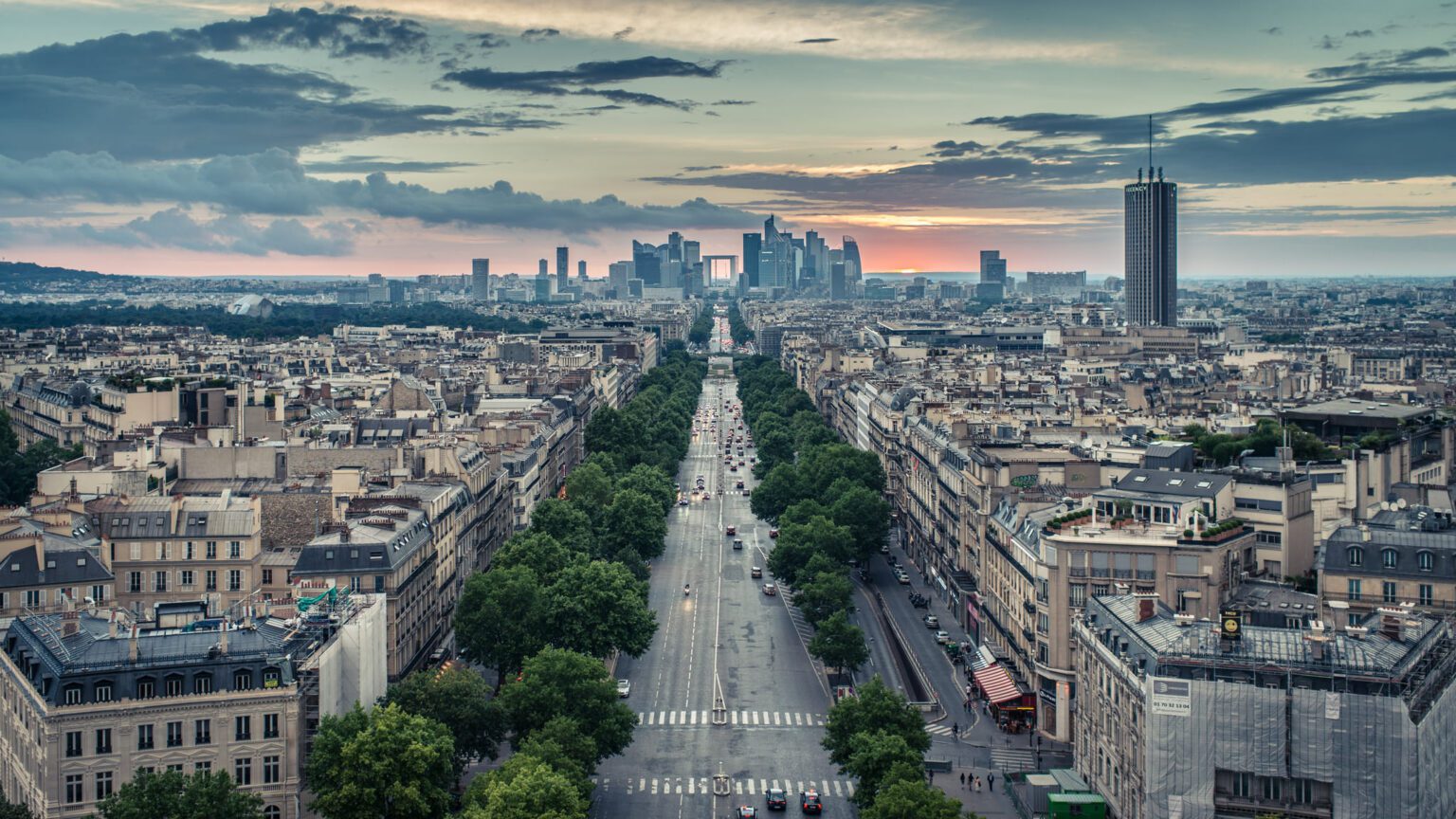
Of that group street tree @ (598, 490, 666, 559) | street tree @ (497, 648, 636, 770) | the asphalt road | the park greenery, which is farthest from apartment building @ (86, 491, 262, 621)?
the park greenery

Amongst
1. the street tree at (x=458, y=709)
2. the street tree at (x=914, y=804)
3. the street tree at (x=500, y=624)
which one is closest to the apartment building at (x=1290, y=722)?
the street tree at (x=914, y=804)

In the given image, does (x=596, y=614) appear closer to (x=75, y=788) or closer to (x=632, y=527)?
(x=632, y=527)

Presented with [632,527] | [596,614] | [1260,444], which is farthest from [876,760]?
[632,527]

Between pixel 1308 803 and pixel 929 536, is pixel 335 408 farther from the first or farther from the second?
pixel 1308 803

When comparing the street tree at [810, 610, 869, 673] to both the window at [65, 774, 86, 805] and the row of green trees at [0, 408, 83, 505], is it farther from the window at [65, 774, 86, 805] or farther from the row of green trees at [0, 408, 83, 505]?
the row of green trees at [0, 408, 83, 505]

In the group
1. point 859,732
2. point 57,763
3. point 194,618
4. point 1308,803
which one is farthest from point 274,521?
point 1308,803

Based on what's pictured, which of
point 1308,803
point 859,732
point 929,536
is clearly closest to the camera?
point 1308,803
